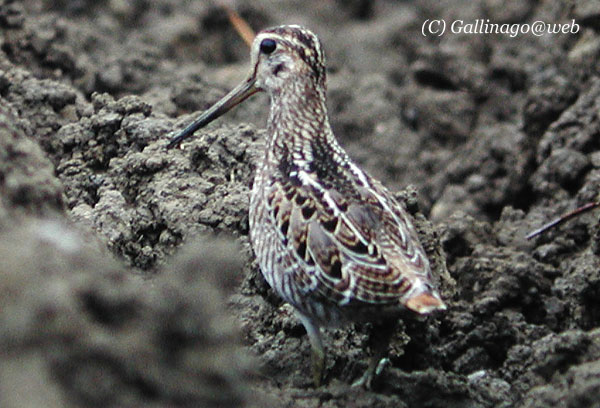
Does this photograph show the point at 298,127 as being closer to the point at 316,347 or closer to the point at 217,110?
the point at 217,110

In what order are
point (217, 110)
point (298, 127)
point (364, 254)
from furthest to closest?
point (217, 110)
point (298, 127)
point (364, 254)

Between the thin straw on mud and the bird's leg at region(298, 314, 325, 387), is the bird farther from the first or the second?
the thin straw on mud

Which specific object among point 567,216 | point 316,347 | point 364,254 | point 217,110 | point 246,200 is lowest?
point 316,347

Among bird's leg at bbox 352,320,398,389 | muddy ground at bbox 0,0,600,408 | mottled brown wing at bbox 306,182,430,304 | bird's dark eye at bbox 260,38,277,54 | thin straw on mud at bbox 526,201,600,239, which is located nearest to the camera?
muddy ground at bbox 0,0,600,408

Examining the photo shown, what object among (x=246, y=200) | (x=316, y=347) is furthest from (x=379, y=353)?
(x=246, y=200)

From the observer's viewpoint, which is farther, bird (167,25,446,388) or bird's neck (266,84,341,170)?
bird's neck (266,84,341,170)

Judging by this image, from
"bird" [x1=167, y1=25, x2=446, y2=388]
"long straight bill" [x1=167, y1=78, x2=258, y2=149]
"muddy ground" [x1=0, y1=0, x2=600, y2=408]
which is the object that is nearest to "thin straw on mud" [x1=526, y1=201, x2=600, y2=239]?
"muddy ground" [x1=0, y1=0, x2=600, y2=408]
